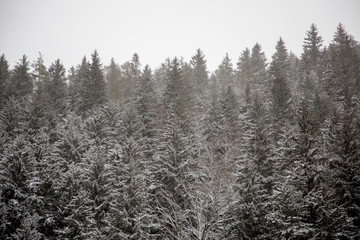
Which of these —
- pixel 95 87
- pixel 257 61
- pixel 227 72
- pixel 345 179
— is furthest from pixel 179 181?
pixel 227 72

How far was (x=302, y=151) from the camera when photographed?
47.3 feet

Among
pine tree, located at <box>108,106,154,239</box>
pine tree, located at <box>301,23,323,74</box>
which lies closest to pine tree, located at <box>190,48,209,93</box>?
pine tree, located at <box>301,23,323,74</box>

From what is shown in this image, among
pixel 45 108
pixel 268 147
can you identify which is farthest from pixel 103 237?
pixel 45 108

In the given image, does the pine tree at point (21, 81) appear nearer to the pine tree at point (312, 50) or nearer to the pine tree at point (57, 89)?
the pine tree at point (57, 89)

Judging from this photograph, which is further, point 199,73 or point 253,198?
point 199,73

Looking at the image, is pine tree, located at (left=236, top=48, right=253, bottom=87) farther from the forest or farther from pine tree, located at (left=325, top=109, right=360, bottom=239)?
pine tree, located at (left=325, top=109, right=360, bottom=239)

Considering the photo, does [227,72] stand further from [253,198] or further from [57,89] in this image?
[253,198]

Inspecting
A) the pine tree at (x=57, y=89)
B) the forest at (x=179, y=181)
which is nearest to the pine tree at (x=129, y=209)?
the forest at (x=179, y=181)

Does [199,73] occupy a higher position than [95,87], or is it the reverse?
[199,73]

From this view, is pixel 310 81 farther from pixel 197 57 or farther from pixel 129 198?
pixel 129 198

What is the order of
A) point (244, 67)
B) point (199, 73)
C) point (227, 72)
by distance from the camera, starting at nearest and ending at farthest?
point (199, 73)
point (244, 67)
point (227, 72)

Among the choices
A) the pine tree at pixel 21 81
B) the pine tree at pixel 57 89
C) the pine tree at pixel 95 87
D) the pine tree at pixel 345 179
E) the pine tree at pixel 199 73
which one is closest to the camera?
the pine tree at pixel 345 179

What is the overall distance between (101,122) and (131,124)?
3258 millimetres

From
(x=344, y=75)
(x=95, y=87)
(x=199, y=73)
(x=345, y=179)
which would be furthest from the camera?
(x=199, y=73)
